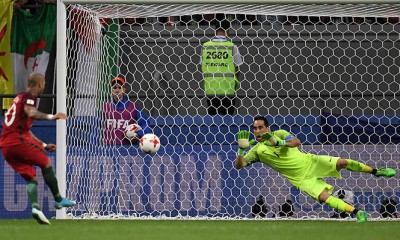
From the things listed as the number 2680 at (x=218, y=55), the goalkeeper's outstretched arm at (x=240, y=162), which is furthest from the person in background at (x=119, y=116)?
the goalkeeper's outstretched arm at (x=240, y=162)

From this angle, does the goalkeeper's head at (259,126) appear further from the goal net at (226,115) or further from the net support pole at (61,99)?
the net support pole at (61,99)

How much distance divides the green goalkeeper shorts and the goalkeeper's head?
67cm

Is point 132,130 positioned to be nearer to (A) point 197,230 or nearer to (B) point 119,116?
(B) point 119,116

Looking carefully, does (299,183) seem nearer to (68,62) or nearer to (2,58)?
(68,62)

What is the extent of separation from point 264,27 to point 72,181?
359cm

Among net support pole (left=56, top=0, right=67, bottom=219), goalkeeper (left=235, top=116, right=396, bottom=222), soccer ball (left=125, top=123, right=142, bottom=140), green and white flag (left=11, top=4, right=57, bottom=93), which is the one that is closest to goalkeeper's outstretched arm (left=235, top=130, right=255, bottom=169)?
goalkeeper (left=235, top=116, right=396, bottom=222)

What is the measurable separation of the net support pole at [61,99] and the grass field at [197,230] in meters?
0.63

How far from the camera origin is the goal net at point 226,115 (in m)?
12.5

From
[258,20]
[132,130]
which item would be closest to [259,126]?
[132,130]

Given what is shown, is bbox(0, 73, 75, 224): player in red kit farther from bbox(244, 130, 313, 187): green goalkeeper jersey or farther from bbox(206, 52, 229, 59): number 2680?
bbox(206, 52, 229, 59): number 2680

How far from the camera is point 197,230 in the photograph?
375 inches

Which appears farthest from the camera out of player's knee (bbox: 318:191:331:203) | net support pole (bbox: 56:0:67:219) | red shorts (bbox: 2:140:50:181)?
player's knee (bbox: 318:191:331:203)

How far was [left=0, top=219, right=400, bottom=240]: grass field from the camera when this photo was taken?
8703mm

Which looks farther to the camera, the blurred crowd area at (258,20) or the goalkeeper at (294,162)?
the blurred crowd area at (258,20)
